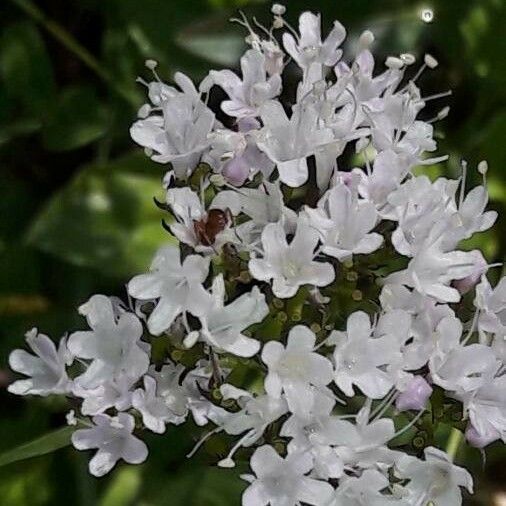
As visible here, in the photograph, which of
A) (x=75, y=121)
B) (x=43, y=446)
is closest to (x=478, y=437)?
(x=43, y=446)

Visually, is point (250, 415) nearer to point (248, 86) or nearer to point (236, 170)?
point (236, 170)

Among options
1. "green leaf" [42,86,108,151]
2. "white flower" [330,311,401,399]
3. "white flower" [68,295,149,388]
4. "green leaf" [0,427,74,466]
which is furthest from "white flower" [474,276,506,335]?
"green leaf" [42,86,108,151]

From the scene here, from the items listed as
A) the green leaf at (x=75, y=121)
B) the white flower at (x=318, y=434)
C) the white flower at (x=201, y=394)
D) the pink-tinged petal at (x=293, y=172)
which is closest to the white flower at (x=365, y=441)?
the white flower at (x=318, y=434)

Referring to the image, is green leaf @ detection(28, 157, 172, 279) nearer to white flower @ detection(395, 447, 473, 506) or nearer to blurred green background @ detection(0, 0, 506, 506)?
blurred green background @ detection(0, 0, 506, 506)

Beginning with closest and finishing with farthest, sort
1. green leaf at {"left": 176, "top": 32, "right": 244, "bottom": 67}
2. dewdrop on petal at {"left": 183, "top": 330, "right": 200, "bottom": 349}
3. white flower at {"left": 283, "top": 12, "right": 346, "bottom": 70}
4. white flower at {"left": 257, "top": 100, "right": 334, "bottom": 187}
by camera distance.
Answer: dewdrop on petal at {"left": 183, "top": 330, "right": 200, "bottom": 349} < white flower at {"left": 257, "top": 100, "right": 334, "bottom": 187} < white flower at {"left": 283, "top": 12, "right": 346, "bottom": 70} < green leaf at {"left": 176, "top": 32, "right": 244, "bottom": 67}

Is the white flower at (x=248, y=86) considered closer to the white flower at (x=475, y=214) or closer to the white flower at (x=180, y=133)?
the white flower at (x=180, y=133)

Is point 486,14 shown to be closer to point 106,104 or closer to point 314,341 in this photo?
point 106,104
